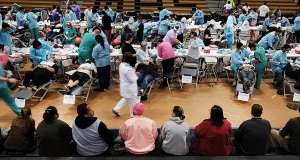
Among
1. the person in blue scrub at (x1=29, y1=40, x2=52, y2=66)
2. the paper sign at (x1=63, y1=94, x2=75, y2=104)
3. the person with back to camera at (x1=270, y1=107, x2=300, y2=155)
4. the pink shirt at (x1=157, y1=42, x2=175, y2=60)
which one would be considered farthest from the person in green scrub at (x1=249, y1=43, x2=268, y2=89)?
the person in blue scrub at (x1=29, y1=40, x2=52, y2=66)

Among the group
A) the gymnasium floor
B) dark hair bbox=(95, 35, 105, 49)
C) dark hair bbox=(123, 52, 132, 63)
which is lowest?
the gymnasium floor

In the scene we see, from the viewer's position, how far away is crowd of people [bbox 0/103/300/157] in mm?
3801

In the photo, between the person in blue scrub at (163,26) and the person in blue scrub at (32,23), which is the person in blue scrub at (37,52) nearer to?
the person in blue scrub at (32,23)

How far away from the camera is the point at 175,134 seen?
12.6 feet

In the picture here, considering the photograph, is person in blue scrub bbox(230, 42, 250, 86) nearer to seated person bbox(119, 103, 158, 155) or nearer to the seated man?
the seated man

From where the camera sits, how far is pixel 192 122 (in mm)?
5730

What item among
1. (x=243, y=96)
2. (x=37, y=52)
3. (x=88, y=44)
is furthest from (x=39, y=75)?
(x=243, y=96)

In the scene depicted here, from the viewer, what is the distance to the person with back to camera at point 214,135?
376 cm

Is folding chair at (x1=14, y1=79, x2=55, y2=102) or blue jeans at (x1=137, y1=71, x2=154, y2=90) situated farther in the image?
blue jeans at (x1=137, y1=71, x2=154, y2=90)

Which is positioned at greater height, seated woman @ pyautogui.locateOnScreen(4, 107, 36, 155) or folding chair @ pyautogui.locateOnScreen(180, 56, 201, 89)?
folding chair @ pyautogui.locateOnScreen(180, 56, 201, 89)

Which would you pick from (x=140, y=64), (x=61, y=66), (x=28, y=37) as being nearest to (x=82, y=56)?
(x=61, y=66)

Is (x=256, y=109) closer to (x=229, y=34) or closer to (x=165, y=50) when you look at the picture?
(x=165, y=50)

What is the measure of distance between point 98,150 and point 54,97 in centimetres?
305

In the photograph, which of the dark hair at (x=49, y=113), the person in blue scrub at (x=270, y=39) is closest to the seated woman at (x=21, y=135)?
the dark hair at (x=49, y=113)
